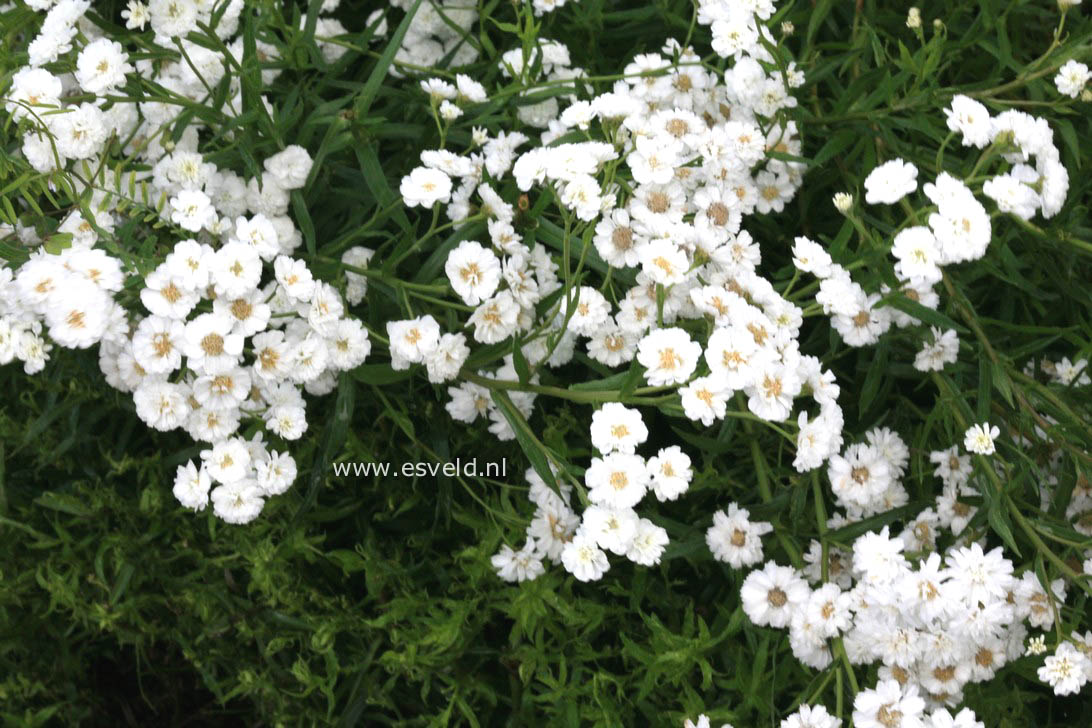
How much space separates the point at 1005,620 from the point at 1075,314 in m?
0.86

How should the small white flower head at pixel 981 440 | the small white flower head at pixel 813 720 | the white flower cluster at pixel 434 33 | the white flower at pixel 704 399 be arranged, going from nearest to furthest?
the white flower at pixel 704 399
the small white flower head at pixel 813 720
the small white flower head at pixel 981 440
the white flower cluster at pixel 434 33

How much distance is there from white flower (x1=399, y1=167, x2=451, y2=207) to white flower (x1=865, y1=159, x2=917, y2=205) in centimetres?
74

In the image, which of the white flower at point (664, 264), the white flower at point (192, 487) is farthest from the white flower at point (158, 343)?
the white flower at point (664, 264)

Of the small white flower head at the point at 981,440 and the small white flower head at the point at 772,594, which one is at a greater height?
the small white flower head at the point at 981,440

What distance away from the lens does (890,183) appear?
6.31ft

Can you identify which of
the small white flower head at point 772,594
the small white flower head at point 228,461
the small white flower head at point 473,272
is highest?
the small white flower head at point 473,272

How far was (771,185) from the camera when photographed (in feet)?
7.50

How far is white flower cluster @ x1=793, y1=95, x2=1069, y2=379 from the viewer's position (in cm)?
178

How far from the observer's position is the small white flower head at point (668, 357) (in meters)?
1.66

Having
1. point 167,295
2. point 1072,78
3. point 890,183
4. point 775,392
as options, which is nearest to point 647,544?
point 775,392

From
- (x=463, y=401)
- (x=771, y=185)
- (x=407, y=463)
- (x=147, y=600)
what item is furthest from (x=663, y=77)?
(x=147, y=600)

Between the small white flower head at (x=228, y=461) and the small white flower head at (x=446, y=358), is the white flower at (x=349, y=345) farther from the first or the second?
the small white flower head at (x=228, y=461)

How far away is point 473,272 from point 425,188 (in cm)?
18

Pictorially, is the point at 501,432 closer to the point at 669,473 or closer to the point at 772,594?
the point at 669,473
